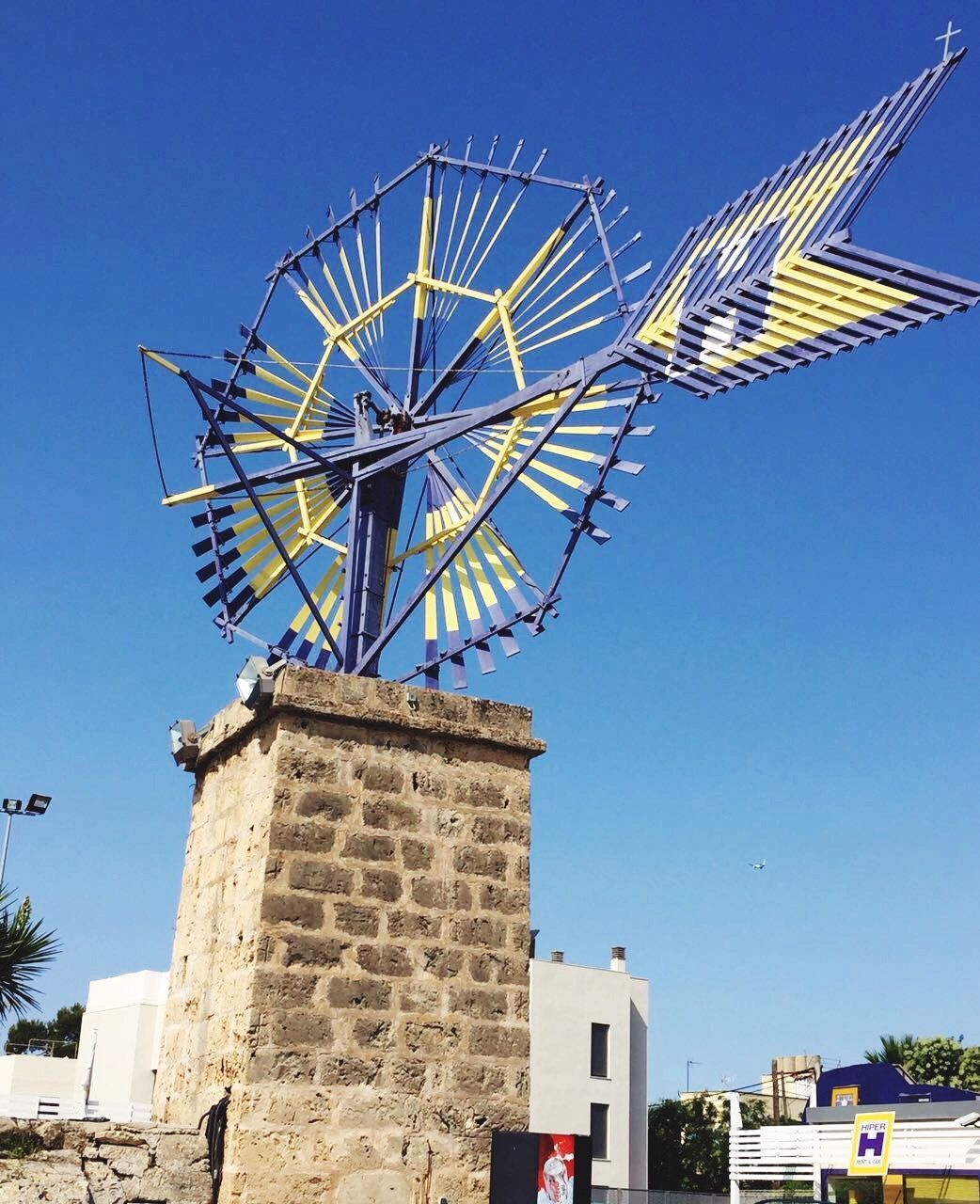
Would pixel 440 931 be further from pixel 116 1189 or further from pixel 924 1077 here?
pixel 924 1077

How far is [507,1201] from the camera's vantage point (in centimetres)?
627

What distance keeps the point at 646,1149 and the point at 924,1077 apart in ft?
23.6

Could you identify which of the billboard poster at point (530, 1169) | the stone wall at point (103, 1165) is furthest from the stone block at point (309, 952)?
the billboard poster at point (530, 1169)

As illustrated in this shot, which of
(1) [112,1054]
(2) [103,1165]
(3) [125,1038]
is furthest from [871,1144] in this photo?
(1) [112,1054]

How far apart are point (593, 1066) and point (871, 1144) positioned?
19.6 metres

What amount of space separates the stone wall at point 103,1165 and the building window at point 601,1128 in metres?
27.5

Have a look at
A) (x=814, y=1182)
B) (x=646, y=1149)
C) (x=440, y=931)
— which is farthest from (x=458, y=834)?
(x=646, y=1149)

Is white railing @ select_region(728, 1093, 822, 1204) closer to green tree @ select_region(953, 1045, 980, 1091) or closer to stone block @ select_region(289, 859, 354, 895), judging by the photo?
stone block @ select_region(289, 859, 354, 895)

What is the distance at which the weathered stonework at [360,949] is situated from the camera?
603 centimetres

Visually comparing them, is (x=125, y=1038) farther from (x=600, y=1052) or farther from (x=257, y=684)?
(x=257, y=684)

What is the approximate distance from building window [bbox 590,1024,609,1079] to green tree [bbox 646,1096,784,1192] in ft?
10.9

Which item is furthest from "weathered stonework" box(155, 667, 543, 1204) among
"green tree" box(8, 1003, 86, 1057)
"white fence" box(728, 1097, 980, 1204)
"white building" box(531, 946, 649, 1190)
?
"green tree" box(8, 1003, 86, 1057)

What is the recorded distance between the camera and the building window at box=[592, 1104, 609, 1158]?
31.6 metres

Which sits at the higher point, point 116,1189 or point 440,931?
point 440,931
